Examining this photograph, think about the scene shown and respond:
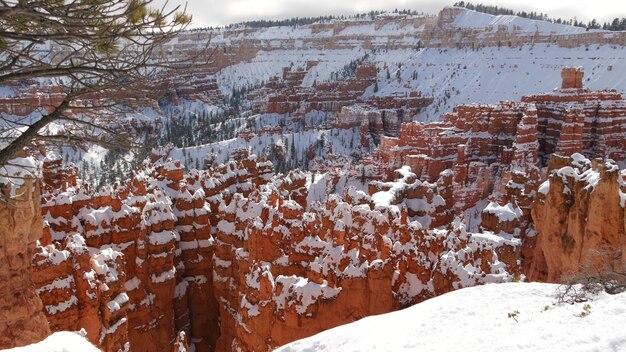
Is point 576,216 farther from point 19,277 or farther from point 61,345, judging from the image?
point 19,277

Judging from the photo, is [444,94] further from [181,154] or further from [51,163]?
[51,163]

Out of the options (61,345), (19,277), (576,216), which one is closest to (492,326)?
(61,345)

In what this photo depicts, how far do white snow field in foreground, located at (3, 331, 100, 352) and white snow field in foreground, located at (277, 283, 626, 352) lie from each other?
273cm

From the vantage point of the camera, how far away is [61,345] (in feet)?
19.3

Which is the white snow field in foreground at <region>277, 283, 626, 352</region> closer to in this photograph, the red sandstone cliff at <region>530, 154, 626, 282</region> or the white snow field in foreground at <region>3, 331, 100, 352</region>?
the white snow field in foreground at <region>3, 331, 100, 352</region>

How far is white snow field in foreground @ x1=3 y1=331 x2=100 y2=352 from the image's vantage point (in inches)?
227

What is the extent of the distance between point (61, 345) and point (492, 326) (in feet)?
17.0

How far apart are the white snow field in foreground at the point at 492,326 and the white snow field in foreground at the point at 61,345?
2.73 metres

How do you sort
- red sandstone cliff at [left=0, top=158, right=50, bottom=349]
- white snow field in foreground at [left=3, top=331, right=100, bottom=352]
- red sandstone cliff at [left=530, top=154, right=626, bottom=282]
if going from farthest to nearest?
1. red sandstone cliff at [left=530, top=154, right=626, bottom=282]
2. red sandstone cliff at [left=0, top=158, right=50, bottom=349]
3. white snow field in foreground at [left=3, top=331, right=100, bottom=352]

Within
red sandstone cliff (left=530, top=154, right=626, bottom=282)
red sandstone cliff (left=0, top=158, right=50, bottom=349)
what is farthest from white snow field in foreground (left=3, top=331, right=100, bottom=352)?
red sandstone cliff (left=530, top=154, right=626, bottom=282)

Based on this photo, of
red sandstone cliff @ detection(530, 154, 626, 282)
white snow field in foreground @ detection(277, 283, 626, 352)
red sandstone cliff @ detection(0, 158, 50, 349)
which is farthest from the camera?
red sandstone cliff @ detection(530, 154, 626, 282)

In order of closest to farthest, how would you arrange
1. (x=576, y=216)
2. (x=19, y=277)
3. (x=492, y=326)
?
(x=492, y=326) → (x=19, y=277) → (x=576, y=216)

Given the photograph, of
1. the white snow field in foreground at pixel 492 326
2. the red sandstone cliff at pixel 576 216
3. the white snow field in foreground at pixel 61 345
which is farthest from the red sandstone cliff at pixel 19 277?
the red sandstone cliff at pixel 576 216

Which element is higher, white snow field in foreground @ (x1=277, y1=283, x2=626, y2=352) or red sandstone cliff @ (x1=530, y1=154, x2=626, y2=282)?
white snow field in foreground @ (x1=277, y1=283, x2=626, y2=352)
